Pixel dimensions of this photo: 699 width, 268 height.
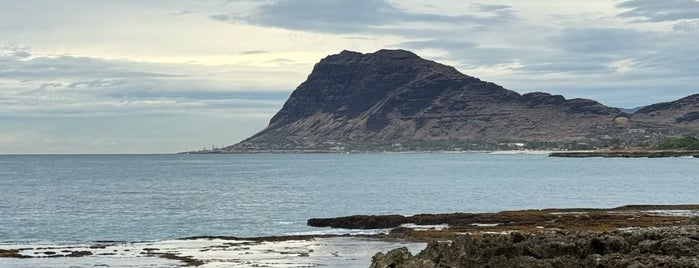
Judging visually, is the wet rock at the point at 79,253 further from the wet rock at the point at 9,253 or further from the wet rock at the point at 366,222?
the wet rock at the point at 366,222

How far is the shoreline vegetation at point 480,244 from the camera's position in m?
29.6

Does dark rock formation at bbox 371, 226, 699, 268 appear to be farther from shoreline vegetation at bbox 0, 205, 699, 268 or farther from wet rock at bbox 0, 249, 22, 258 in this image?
wet rock at bbox 0, 249, 22, 258

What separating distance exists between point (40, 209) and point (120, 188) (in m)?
49.5

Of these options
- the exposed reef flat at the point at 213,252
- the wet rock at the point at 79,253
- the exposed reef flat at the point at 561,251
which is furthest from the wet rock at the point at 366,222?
the exposed reef flat at the point at 561,251

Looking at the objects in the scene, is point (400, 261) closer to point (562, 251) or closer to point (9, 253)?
point (562, 251)

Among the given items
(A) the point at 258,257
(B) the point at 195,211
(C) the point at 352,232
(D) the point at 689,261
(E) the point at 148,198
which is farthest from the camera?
(E) the point at 148,198

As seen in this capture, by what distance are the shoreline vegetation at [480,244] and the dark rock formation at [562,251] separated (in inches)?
1.3

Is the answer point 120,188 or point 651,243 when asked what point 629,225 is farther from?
point 120,188

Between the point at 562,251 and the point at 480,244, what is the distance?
2.79m

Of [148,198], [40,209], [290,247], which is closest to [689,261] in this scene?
[290,247]

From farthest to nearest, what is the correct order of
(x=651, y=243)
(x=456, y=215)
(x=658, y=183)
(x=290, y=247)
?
(x=658, y=183) < (x=456, y=215) < (x=290, y=247) < (x=651, y=243)

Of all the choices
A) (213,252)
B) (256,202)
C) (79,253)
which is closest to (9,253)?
(79,253)

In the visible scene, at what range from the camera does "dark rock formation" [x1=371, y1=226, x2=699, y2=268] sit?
28578mm

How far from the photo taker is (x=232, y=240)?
59062 millimetres
